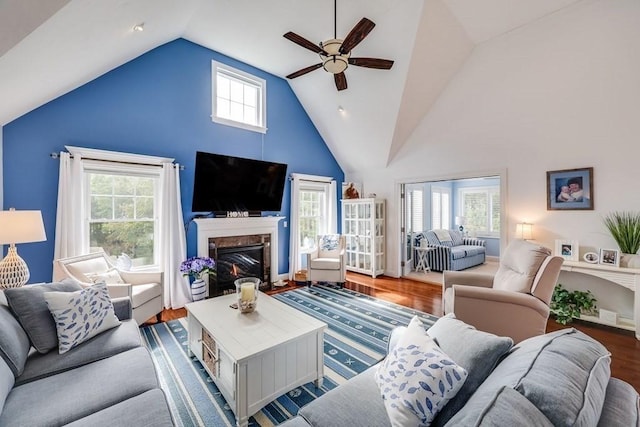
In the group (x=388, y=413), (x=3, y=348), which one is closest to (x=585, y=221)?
(x=388, y=413)

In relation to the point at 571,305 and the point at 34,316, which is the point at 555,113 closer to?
the point at 571,305

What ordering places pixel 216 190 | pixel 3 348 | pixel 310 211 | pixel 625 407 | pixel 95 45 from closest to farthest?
pixel 625 407, pixel 3 348, pixel 95 45, pixel 216 190, pixel 310 211

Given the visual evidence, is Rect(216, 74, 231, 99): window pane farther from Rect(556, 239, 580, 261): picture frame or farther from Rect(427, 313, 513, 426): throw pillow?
Rect(556, 239, 580, 261): picture frame

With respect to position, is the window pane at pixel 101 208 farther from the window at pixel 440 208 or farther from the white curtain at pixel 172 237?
the window at pixel 440 208

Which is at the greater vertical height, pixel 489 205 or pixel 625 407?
pixel 489 205

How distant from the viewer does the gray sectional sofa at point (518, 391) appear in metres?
0.70

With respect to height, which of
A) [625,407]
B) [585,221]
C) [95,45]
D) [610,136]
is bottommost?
[625,407]

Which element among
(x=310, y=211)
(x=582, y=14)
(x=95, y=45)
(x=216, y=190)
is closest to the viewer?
(x=95, y=45)

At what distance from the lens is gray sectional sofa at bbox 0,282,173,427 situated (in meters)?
1.21

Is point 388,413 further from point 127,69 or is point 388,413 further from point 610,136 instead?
point 127,69

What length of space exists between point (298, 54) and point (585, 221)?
451cm

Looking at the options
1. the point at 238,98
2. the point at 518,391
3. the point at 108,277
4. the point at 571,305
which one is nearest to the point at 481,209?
the point at 571,305

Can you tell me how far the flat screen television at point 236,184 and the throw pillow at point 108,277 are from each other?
4.11ft

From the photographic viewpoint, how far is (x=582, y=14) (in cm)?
304
